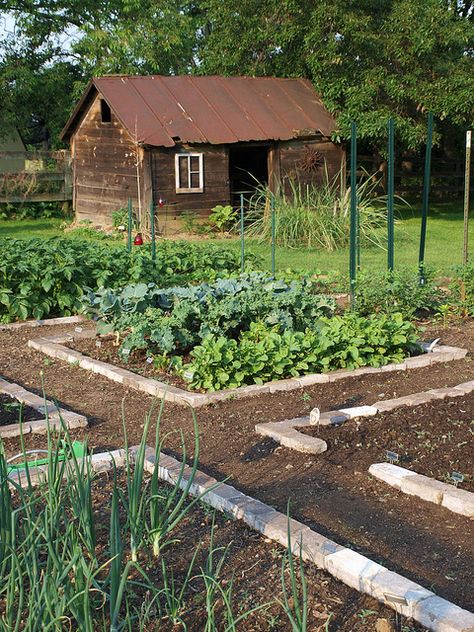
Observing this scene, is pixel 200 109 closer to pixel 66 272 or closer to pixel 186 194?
pixel 186 194

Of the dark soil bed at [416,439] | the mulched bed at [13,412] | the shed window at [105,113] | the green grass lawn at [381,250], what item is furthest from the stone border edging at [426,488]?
the shed window at [105,113]

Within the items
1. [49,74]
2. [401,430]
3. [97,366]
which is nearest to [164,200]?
[49,74]

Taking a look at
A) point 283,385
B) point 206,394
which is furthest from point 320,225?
point 206,394

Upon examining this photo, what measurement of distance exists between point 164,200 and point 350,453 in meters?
13.8

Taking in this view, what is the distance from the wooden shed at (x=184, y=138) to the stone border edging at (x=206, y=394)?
10.5 m

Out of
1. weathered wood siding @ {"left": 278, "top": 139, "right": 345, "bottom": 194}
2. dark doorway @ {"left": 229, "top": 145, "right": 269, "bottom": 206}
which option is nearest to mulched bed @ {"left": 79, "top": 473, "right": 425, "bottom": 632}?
weathered wood siding @ {"left": 278, "top": 139, "right": 345, "bottom": 194}

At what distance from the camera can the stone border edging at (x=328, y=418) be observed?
191 inches

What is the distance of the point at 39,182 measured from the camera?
2105 centimetres

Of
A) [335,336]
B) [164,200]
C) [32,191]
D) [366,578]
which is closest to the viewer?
[366,578]

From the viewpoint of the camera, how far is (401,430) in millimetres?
5082

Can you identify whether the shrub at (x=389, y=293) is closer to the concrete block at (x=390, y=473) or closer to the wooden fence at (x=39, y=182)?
the concrete block at (x=390, y=473)

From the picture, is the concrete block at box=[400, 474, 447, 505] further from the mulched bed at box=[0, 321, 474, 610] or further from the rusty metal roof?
the rusty metal roof

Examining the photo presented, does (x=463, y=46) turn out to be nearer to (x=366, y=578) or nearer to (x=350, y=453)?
(x=350, y=453)

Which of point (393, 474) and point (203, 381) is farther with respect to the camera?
point (203, 381)
